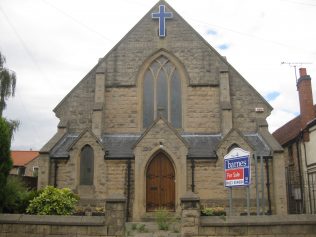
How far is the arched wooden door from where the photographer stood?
1848 cm

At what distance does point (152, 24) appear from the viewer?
22.1 metres

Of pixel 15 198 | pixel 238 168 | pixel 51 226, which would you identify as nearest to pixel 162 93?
pixel 238 168

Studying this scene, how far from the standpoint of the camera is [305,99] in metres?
21.6

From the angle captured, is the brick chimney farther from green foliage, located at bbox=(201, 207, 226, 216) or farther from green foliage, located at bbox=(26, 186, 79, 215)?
green foliage, located at bbox=(26, 186, 79, 215)

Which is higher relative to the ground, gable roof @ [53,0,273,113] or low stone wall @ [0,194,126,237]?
gable roof @ [53,0,273,113]

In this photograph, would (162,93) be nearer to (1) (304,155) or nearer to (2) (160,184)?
(2) (160,184)

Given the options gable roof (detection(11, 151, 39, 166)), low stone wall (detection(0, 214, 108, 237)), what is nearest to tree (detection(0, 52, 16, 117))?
low stone wall (detection(0, 214, 108, 237))

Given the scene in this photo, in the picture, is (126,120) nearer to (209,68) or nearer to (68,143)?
(68,143)

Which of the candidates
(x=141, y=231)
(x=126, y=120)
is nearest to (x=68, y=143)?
(x=126, y=120)

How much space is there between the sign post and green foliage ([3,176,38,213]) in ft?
24.0

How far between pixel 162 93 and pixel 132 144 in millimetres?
3704

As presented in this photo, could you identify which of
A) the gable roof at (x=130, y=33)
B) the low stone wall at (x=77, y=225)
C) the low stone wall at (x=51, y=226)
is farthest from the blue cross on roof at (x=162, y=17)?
the low stone wall at (x=51, y=226)

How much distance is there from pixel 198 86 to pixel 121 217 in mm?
11734

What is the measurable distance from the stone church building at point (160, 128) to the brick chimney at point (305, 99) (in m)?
2.66
